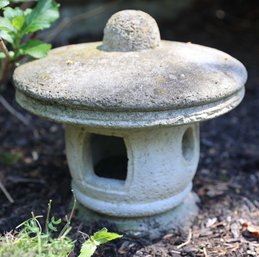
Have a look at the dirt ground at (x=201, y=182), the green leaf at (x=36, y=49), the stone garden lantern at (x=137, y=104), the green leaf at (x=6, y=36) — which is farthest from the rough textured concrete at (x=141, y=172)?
the green leaf at (x=6, y=36)

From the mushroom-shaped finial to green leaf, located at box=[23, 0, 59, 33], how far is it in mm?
279

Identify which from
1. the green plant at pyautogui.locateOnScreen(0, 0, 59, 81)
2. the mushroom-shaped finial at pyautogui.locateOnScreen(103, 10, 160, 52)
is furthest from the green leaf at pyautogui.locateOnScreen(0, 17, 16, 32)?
the mushroom-shaped finial at pyautogui.locateOnScreen(103, 10, 160, 52)

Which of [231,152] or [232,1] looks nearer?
[231,152]

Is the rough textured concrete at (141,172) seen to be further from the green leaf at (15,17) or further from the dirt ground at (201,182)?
the green leaf at (15,17)

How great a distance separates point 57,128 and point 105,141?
101 centimetres

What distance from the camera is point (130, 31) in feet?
7.44

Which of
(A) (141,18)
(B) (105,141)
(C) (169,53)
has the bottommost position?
(B) (105,141)

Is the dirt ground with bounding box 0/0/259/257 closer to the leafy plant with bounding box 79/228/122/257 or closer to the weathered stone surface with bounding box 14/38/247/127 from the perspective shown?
the leafy plant with bounding box 79/228/122/257

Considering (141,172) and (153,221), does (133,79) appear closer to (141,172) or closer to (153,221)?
(141,172)

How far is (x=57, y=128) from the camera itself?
3.84 meters

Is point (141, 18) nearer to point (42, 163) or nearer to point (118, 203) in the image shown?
point (118, 203)

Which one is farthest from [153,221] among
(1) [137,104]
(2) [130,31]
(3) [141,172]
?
(2) [130,31]

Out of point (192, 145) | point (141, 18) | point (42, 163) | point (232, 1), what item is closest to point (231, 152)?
point (192, 145)

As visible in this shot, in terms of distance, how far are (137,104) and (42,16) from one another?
749mm
